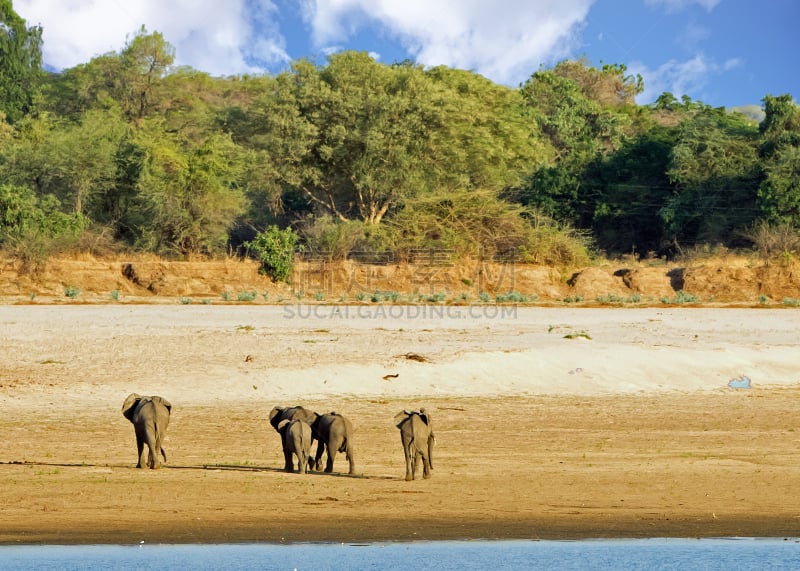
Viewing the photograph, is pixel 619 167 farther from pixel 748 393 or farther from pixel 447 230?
pixel 748 393

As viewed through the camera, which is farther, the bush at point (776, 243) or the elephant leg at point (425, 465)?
the bush at point (776, 243)

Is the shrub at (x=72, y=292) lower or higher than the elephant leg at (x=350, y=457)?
higher

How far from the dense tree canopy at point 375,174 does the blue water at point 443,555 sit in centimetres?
2888

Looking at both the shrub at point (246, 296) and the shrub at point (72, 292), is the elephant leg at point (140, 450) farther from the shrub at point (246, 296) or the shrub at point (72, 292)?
the shrub at point (72, 292)

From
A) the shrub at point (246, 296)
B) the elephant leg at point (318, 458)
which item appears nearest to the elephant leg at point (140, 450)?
the elephant leg at point (318, 458)

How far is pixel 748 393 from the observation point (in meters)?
17.3

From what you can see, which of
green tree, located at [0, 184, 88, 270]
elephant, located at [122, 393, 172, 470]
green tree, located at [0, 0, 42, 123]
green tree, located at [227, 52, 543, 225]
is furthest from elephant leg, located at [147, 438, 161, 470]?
green tree, located at [0, 0, 42, 123]

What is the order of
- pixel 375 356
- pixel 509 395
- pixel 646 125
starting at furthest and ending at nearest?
pixel 646 125
pixel 375 356
pixel 509 395

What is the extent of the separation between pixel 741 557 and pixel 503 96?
5099 centimetres

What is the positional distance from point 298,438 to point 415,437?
121 cm

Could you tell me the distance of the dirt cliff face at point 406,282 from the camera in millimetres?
34469

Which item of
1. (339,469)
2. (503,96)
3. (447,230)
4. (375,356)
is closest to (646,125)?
(503,96)

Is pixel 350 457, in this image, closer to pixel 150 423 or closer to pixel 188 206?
pixel 150 423

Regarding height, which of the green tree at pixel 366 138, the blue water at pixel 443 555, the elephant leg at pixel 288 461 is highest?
the green tree at pixel 366 138
